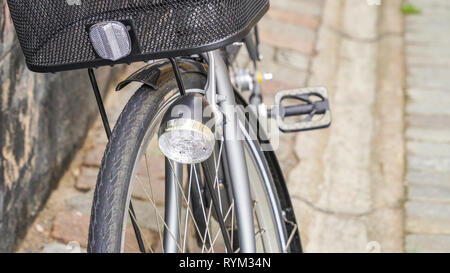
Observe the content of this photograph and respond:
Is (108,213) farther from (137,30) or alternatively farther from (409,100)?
(409,100)

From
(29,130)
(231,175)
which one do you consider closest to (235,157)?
(231,175)

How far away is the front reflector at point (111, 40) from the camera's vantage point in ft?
3.26

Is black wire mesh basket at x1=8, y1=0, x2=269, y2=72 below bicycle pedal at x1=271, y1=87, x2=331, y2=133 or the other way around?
the other way around

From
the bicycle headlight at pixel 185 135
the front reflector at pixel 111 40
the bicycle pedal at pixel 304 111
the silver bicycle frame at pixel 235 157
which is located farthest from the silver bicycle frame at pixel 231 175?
the bicycle pedal at pixel 304 111

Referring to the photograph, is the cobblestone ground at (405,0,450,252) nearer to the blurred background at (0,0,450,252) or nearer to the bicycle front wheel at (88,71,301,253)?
the blurred background at (0,0,450,252)

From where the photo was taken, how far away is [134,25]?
101cm

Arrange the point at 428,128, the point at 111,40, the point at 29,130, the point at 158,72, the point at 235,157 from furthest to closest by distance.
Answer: the point at 428,128, the point at 29,130, the point at 235,157, the point at 158,72, the point at 111,40

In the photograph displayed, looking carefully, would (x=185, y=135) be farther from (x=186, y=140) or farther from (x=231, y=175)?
(x=231, y=175)

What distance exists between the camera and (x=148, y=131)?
1154mm

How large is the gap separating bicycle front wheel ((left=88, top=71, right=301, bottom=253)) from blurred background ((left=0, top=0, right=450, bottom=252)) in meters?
0.34

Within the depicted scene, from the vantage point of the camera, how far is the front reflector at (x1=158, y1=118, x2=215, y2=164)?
41.4 inches

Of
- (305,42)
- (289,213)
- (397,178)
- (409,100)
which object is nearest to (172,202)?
(289,213)

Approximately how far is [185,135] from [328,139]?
1.77 m

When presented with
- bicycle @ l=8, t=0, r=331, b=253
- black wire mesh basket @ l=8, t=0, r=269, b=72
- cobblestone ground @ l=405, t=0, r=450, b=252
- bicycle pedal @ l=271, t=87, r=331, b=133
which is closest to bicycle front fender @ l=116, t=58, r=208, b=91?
bicycle @ l=8, t=0, r=331, b=253
